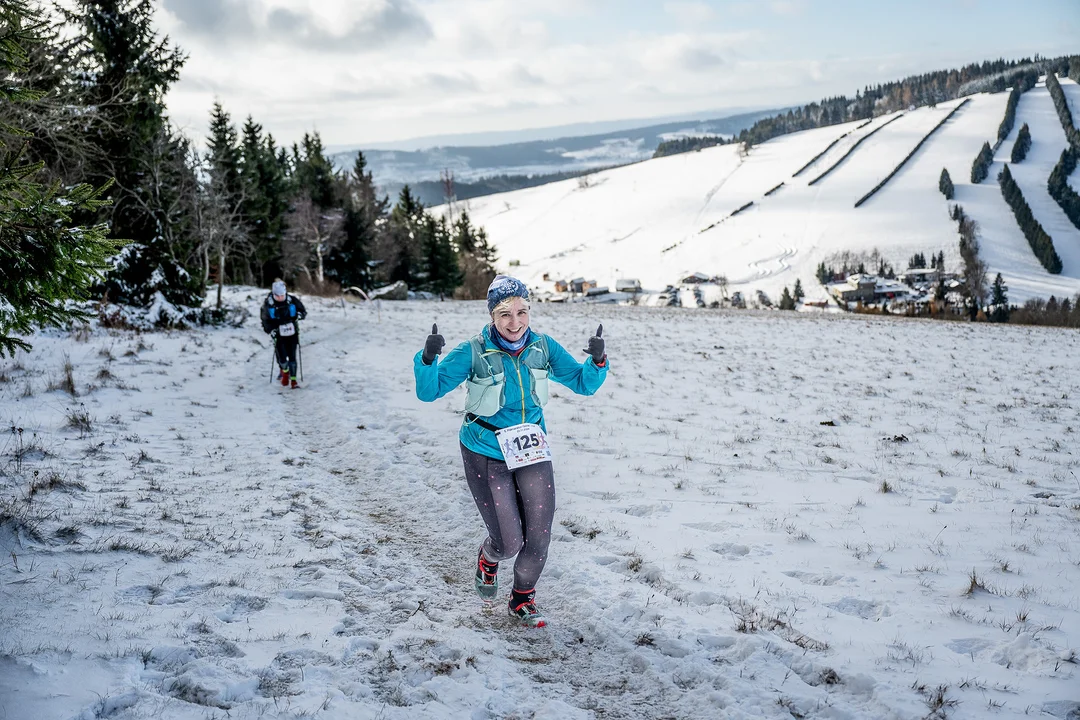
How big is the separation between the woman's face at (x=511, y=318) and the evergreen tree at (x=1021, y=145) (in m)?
203

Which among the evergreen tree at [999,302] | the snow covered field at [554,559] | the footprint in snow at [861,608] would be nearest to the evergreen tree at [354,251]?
the snow covered field at [554,559]

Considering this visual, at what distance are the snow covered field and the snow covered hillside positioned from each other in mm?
104662

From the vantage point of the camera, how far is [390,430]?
10.3 metres

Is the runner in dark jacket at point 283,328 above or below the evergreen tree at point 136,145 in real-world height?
below

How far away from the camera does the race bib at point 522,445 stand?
480cm

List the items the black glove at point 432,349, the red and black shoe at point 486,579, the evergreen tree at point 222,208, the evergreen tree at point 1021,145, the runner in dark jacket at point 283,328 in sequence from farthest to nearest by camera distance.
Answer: the evergreen tree at point 1021,145 → the evergreen tree at point 222,208 → the runner in dark jacket at point 283,328 → the red and black shoe at point 486,579 → the black glove at point 432,349

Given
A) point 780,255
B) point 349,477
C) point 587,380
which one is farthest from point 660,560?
point 780,255

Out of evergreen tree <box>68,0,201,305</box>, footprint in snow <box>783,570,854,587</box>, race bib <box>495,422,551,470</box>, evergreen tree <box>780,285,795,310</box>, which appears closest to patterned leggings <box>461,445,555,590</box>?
race bib <box>495,422,551,470</box>

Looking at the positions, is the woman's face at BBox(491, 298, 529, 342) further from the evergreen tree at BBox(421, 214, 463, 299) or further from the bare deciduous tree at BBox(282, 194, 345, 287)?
the evergreen tree at BBox(421, 214, 463, 299)

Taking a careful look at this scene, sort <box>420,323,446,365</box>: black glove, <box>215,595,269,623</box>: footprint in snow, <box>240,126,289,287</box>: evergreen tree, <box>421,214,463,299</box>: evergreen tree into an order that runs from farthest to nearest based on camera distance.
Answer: <box>421,214,463,299</box>: evergreen tree
<box>240,126,289,287</box>: evergreen tree
<box>215,595,269,623</box>: footprint in snow
<box>420,323,446,365</box>: black glove

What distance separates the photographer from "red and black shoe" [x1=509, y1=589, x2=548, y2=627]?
507cm

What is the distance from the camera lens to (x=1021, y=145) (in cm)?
16338

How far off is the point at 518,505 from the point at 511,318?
1.48 meters

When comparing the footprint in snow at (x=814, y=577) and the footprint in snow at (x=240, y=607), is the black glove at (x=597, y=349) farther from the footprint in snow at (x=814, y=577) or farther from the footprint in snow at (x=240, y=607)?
the footprint in snow at (x=240, y=607)
